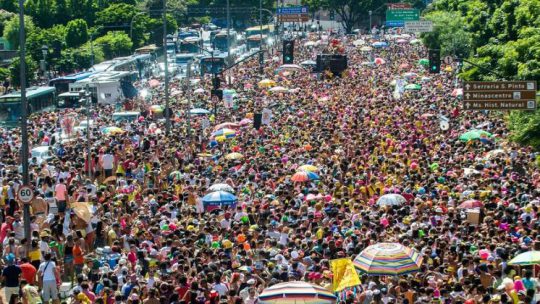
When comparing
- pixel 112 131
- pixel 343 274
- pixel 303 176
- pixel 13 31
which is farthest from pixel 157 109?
pixel 13 31

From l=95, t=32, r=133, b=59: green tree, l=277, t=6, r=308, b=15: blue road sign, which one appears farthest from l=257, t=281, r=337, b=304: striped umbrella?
l=277, t=6, r=308, b=15: blue road sign

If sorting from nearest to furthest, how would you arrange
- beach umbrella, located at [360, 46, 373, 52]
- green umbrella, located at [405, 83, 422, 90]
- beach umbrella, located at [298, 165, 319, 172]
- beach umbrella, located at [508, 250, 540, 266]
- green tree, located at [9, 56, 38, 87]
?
beach umbrella, located at [508, 250, 540, 266] → beach umbrella, located at [298, 165, 319, 172] → green umbrella, located at [405, 83, 422, 90] → green tree, located at [9, 56, 38, 87] → beach umbrella, located at [360, 46, 373, 52]

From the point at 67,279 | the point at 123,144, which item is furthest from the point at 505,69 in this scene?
the point at 67,279

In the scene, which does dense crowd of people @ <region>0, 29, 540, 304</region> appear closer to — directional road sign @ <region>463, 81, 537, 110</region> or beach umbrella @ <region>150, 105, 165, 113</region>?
directional road sign @ <region>463, 81, 537, 110</region>

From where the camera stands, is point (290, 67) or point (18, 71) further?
point (18, 71)

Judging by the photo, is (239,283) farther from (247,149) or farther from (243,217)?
(247,149)

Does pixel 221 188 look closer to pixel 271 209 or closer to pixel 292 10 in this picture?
pixel 271 209
